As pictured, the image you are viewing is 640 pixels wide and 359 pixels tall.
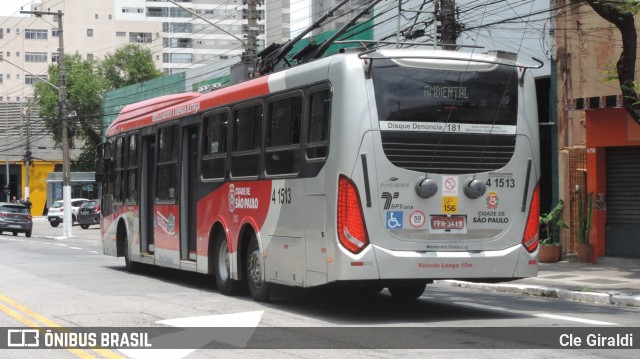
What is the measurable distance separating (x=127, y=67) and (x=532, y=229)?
71.9 meters

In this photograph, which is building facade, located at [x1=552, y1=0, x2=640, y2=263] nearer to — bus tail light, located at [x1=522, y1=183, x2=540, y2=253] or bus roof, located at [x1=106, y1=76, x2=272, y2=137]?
bus tail light, located at [x1=522, y1=183, x2=540, y2=253]

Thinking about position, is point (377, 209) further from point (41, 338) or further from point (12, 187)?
point (12, 187)

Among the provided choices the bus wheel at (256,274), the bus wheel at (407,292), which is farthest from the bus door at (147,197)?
the bus wheel at (407,292)

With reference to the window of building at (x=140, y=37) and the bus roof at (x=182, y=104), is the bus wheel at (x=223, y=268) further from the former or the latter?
the window of building at (x=140, y=37)

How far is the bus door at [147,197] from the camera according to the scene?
18156 mm

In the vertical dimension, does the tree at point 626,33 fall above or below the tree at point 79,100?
below

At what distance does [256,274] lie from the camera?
13562mm

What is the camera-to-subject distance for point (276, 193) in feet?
41.6

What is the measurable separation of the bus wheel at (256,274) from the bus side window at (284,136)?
1.26 m

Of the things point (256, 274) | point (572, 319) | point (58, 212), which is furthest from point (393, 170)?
point (58, 212)

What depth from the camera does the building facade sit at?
65.9ft

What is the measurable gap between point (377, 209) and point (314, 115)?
5.14ft

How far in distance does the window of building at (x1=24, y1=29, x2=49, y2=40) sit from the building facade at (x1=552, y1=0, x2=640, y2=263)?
100m

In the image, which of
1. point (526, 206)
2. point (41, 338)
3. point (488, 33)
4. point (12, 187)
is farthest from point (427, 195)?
point (12, 187)
